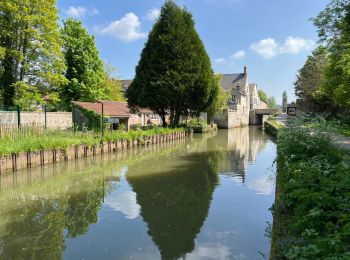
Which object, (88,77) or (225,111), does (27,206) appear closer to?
(88,77)

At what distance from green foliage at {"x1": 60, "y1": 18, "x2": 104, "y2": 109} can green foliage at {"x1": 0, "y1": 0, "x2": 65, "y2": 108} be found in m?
10.4

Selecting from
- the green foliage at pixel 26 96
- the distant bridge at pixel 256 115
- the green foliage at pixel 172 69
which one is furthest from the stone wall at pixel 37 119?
the distant bridge at pixel 256 115

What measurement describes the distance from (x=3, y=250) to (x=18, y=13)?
24217mm

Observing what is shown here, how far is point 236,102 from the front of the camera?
67.8 metres

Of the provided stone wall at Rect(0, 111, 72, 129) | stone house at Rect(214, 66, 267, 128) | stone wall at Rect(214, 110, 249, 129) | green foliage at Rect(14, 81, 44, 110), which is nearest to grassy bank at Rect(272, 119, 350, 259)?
stone wall at Rect(0, 111, 72, 129)

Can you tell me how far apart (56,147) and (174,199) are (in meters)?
9.11

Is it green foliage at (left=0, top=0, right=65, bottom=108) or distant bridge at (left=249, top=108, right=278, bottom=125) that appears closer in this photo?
green foliage at (left=0, top=0, right=65, bottom=108)

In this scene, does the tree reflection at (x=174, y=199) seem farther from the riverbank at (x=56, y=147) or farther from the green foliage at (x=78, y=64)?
the green foliage at (x=78, y=64)

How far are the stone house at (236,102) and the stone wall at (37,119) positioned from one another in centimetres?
3108

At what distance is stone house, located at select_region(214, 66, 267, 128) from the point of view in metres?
56.1

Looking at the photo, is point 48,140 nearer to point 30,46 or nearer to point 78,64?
point 30,46

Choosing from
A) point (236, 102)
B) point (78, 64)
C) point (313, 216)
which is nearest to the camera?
point (313, 216)

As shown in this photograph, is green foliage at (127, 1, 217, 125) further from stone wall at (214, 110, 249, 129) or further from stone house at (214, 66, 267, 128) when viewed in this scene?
stone house at (214, 66, 267, 128)

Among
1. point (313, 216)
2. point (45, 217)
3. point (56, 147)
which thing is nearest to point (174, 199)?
point (45, 217)
